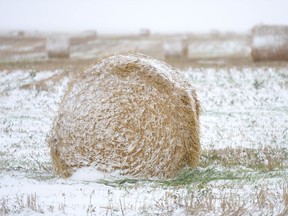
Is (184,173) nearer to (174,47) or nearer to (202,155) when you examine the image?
(202,155)

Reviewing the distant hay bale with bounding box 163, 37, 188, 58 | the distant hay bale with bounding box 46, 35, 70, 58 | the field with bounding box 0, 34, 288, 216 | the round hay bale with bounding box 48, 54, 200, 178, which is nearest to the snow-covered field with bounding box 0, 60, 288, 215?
the field with bounding box 0, 34, 288, 216

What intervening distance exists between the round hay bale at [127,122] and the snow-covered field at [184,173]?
25cm

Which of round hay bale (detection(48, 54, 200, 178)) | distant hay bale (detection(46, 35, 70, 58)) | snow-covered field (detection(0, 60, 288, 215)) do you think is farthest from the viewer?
distant hay bale (detection(46, 35, 70, 58))

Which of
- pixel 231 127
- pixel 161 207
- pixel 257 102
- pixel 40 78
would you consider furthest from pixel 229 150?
pixel 40 78

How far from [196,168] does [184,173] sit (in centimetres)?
30

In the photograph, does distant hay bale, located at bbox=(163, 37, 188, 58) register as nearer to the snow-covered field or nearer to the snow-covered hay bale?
the snow-covered hay bale

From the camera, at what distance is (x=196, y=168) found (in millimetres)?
7688

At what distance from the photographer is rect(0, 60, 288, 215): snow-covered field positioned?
18.9 feet

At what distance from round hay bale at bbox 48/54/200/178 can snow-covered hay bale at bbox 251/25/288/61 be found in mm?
12539

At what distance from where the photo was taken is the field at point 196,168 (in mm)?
5781

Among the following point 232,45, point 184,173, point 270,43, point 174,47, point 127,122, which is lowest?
point 184,173

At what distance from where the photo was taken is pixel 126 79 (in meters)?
7.45

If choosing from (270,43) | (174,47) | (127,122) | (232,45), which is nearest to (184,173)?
(127,122)

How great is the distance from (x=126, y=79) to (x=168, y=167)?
1467 mm
